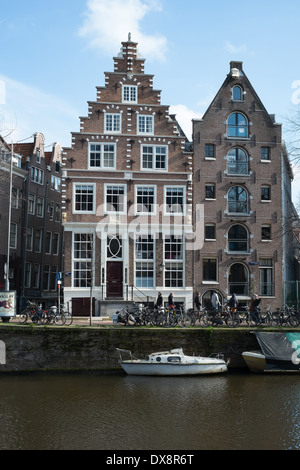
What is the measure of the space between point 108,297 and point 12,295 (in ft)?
25.7

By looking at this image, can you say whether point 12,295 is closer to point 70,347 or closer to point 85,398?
point 70,347

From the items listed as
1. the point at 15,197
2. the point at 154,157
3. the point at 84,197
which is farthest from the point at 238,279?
the point at 15,197

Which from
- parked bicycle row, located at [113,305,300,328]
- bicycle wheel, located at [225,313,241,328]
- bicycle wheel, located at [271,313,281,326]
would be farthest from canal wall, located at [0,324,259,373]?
bicycle wheel, located at [271,313,281,326]

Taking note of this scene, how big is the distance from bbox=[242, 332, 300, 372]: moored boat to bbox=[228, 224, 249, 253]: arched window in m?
10.6

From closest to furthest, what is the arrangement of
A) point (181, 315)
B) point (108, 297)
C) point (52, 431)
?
point (52, 431)
point (181, 315)
point (108, 297)

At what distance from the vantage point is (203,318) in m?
25.5

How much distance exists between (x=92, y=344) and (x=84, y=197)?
40.0ft

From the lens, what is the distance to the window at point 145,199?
33.1 m

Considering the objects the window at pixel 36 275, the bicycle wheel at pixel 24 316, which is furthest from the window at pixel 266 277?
the window at pixel 36 275

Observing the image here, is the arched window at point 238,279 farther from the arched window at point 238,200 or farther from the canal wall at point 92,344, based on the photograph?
the canal wall at point 92,344

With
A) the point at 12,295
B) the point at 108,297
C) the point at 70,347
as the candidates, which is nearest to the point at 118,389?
the point at 70,347

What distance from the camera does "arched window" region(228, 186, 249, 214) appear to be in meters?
34.4

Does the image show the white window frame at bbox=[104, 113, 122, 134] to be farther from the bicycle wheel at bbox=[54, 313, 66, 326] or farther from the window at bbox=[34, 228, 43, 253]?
the window at bbox=[34, 228, 43, 253]

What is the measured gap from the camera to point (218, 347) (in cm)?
2406
